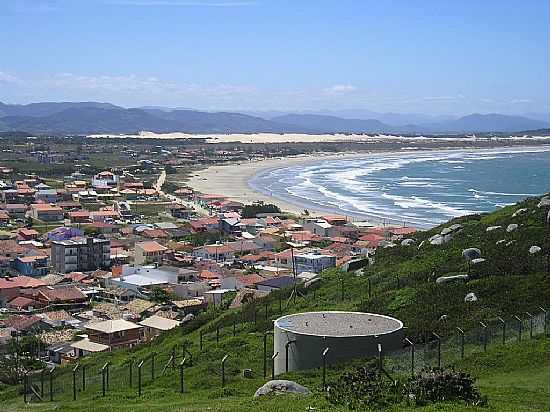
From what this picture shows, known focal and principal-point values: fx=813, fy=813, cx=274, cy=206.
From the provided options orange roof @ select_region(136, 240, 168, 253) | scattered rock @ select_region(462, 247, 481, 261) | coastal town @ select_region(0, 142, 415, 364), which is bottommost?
coastal town @ select_region(0, 142, 415, 364)

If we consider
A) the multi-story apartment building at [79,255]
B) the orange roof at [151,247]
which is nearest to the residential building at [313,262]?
the orange roof at [151,247]

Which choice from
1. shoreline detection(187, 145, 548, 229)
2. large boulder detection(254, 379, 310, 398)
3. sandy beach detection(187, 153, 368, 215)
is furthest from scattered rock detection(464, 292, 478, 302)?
sandy beach detection(187, 153, 368, 215)

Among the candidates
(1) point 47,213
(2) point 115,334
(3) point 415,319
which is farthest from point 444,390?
(1) point 47,213

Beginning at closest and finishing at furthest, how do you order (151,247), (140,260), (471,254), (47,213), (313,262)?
1. (471,254)
2. (313,262)
3. (140,260)
4. (151,247)
5. (47,213)

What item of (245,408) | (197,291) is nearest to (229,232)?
(197,291)

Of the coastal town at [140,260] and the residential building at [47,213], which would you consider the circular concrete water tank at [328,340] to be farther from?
the residential building at [47,213]

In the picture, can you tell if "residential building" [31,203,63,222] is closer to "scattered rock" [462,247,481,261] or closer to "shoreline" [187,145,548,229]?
"shoreline" [187,145,548,229]

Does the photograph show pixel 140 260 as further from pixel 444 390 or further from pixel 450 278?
pixel 444 390
